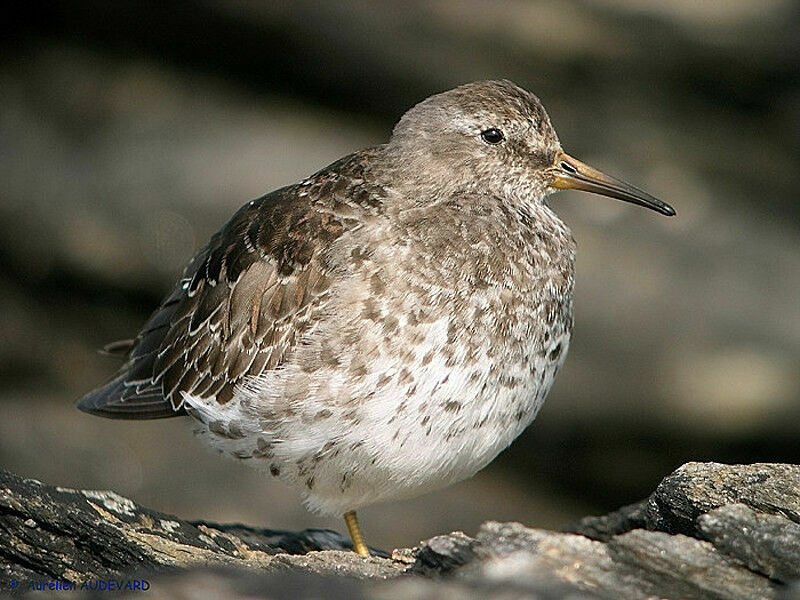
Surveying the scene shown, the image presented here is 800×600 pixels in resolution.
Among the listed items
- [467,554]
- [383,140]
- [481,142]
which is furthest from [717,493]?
[383,140]

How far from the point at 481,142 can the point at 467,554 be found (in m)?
2.50

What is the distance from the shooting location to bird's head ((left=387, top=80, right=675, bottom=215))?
5629mm

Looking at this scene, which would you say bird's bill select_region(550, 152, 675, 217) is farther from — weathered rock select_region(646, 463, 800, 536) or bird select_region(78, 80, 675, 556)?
weathered rock select_region(646, 463, 800, 536)

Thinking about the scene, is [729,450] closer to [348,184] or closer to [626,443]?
[626,443]

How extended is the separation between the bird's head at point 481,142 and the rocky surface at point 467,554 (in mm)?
1729

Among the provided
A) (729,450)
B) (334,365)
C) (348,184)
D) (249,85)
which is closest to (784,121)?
(729,450)

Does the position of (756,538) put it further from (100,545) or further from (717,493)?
(100,545)

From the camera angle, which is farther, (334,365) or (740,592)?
(334,365)

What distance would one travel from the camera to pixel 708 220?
987 cm

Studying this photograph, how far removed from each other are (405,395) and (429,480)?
0.57 m

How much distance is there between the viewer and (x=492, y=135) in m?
5.64

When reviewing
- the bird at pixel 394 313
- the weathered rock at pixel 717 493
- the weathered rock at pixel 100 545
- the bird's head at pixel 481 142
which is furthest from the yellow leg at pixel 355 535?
the bird's head at pixel 481 142

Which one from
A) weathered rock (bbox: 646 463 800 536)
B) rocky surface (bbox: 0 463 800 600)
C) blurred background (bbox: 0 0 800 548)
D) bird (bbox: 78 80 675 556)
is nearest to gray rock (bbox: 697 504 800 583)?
rocky surface (bbox: 0 463 800 600)

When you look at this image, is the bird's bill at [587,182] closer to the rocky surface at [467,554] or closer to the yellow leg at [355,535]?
the rocky surface at [467,554]
